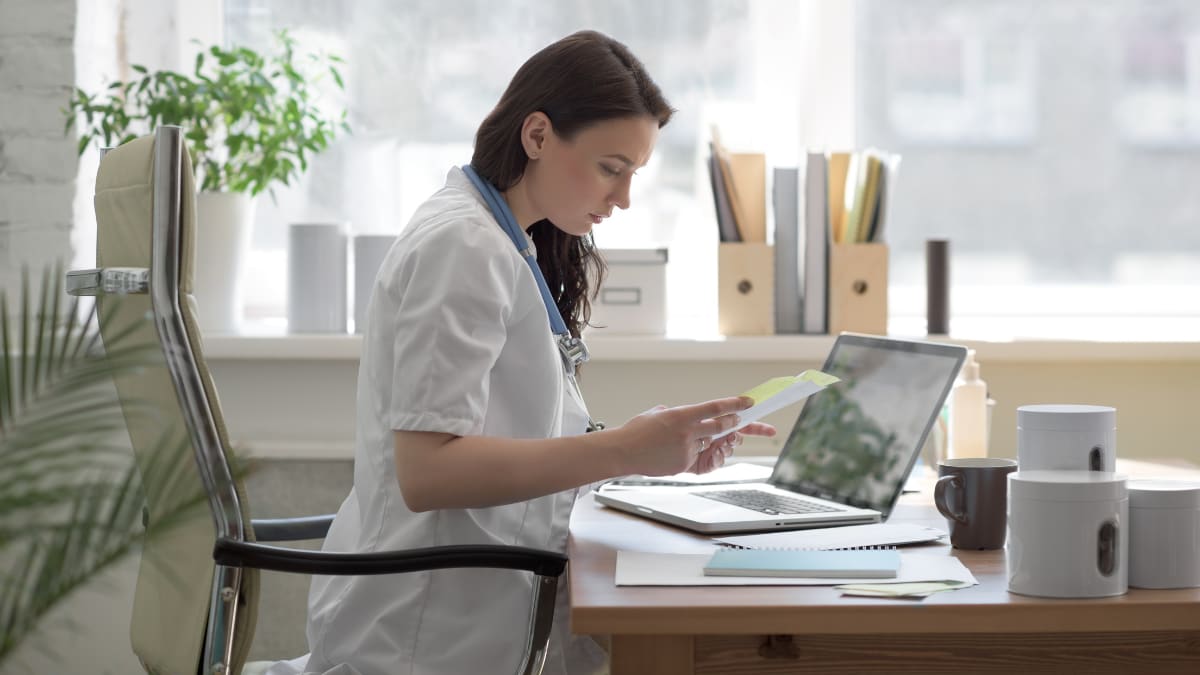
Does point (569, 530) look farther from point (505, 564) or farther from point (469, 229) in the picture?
point (469, 229)

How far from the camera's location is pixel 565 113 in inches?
55.8

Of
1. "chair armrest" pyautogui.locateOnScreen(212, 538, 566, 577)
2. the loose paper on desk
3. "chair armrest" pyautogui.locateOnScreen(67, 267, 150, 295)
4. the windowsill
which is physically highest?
"chair armrest" pyautogui.locateOnScreen(67, 267, 150, 295)

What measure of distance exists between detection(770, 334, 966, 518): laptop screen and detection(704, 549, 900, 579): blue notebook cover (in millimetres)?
317

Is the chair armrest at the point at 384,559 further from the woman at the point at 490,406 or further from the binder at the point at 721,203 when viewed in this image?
the binder at the point at 721,203

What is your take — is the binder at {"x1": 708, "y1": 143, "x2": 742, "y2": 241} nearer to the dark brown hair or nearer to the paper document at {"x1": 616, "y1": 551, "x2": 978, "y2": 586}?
the dark brown hair

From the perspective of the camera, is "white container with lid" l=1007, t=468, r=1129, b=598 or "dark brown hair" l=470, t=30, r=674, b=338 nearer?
"white container with lid" l=1007, t=468, r=1129, b=598

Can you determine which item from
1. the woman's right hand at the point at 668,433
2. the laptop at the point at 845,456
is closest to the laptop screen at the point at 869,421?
the laptop at the point at 845,456

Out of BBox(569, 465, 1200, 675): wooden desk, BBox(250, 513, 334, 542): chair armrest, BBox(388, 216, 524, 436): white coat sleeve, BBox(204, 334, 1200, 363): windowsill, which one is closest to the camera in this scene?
BBox(569, 465, 1200, 675): wooden desk

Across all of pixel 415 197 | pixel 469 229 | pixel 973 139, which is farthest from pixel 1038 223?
pixel 469 229

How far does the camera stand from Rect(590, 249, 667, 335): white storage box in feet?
7.70

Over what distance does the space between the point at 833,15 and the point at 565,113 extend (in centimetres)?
132

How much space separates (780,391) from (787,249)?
3.58 feet

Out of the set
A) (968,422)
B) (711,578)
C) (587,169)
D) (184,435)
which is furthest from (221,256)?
(711,578)

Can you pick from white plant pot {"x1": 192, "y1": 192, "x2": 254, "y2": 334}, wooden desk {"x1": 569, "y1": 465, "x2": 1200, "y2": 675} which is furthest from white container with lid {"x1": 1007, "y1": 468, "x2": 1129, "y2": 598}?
white plant pot {"x1": 192, "y1": 192, "x2": 254, "y2": 334}
